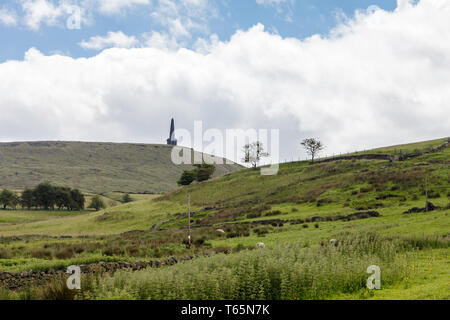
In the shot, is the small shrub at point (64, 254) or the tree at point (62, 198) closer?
the small shrub at point (64, 254)

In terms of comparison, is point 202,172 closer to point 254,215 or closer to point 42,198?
point 42,198

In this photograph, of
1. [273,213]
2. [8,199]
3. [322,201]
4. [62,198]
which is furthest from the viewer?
[62,198]

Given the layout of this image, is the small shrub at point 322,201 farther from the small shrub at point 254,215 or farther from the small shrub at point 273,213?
the small shrub at point 254,215

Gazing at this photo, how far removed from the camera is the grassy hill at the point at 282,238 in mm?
13086

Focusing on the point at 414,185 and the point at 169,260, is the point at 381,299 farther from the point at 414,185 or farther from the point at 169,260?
the point at 414,185

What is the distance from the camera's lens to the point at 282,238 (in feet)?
112

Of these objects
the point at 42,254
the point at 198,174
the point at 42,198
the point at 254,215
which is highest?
the point at 198,174

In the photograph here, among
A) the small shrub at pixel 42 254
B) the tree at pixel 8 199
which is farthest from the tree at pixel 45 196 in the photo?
the small shrub at pixel 42 254

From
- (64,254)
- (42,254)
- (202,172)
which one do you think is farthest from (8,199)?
(64,254)

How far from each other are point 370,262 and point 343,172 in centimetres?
7378

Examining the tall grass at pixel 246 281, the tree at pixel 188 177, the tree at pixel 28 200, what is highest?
the tree at pixel 188 177

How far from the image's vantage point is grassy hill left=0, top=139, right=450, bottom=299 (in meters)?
13.1

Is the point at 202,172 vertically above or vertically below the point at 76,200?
above
